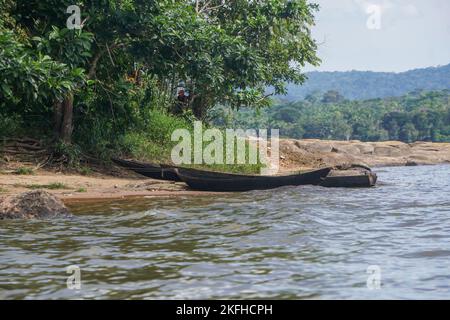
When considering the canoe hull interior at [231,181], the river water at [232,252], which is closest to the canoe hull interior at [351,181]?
the canoe hull interior at [231,181]

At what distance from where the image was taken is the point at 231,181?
43.5ft

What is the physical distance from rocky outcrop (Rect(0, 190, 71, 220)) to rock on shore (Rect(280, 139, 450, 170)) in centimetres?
1405

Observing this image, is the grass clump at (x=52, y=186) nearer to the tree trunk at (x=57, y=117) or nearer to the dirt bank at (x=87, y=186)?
the dirt bank at (x=87, y=186)

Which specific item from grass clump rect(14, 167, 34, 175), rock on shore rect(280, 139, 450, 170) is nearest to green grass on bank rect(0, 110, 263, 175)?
grass clump rect(14, 167, 34, 175)

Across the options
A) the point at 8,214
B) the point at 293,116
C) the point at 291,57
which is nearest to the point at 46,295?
the point at 8,214

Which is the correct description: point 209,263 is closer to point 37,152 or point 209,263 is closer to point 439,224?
point 439,224

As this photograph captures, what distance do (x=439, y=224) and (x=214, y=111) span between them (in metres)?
13.1

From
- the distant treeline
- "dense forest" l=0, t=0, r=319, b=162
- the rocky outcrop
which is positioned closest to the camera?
the rocky outcrop

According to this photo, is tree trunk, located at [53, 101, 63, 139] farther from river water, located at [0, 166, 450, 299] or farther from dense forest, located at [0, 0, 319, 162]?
river water, located at [0, 166, 450, 299]

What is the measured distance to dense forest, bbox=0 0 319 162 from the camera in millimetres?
11375

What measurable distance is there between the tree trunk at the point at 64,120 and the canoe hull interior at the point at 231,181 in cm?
270

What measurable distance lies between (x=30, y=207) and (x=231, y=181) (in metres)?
5.18

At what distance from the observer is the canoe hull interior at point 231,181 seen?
13141mm
